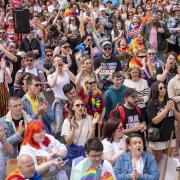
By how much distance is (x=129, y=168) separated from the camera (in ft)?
17.5

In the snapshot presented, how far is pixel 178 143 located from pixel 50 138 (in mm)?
2949

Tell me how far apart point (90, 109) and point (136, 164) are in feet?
6.86

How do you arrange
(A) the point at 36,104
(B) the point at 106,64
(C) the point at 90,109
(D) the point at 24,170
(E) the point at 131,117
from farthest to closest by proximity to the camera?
(B) the point at 106,64 < (C) the point at 90,109 < (A) the point at 36,104 < (E) the point at 131,117 < (D) the point at 24,170

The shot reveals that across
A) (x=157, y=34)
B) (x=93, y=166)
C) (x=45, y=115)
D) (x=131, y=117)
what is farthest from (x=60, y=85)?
(x=157, y=34)

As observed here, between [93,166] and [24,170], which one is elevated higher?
[24,170]

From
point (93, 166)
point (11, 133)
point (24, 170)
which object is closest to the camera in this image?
point (24, 170)

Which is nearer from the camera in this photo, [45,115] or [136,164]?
[136,164]

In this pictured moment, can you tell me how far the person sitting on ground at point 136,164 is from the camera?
530 cm

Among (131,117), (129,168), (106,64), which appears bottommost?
(129,168)

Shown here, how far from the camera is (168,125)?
6711 mm

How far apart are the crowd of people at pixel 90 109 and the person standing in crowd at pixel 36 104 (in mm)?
13

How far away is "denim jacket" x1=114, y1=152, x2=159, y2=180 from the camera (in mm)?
5289

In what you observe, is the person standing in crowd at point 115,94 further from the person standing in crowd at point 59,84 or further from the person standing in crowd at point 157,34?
the person standing in crowd at point 157,34

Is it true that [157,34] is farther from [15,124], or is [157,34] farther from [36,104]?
[15,124]
